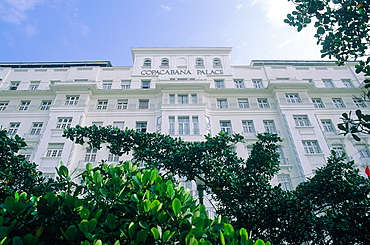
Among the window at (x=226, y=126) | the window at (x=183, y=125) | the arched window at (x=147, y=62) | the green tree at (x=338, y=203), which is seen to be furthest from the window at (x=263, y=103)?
the arched window at (x=147, y=62)

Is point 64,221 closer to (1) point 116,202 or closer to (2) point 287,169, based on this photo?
(1) point 116,202

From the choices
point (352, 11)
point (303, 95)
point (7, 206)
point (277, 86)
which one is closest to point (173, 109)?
point (277, 86)

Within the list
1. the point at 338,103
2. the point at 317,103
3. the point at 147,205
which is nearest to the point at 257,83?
the point at 317,103

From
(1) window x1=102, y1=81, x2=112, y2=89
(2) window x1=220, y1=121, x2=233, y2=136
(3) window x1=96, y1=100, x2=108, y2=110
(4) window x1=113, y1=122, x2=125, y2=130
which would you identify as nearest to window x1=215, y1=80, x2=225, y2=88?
(2) window x1=220, y1=121, x2=233, y2=136

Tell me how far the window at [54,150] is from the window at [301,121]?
68.9 ft

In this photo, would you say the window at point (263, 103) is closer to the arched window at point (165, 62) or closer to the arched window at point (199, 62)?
the arched window at point (199, 62)

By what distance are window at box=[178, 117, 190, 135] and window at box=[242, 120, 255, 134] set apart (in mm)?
5396

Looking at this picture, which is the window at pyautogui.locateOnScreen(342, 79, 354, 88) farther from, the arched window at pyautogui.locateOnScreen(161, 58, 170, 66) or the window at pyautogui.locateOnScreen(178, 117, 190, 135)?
the arched window at pyautogui.locateOnScreen(161, 58, 170, 66)

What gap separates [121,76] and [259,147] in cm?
1844

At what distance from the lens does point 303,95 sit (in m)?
20.1

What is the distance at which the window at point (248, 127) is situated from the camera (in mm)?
18825

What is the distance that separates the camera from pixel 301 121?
1877cm

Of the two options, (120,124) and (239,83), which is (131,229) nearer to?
(120,124)

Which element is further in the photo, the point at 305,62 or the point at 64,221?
the point at 305,62
